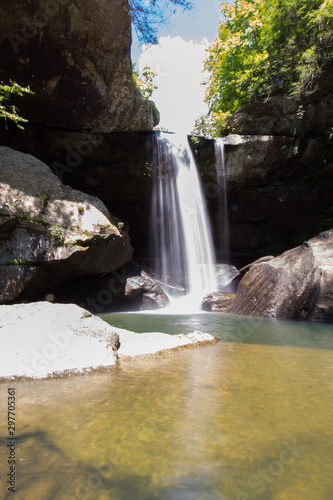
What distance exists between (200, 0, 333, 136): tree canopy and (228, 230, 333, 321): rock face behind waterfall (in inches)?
320

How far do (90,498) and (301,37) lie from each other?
55.8ft

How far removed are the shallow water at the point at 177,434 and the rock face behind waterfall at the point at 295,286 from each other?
477 centimetres

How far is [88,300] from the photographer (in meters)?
10.2

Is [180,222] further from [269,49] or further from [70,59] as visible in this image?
[269,49]

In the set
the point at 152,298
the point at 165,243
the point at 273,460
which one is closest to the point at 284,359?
the point at 273,460

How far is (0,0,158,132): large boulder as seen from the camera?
→ 799cm

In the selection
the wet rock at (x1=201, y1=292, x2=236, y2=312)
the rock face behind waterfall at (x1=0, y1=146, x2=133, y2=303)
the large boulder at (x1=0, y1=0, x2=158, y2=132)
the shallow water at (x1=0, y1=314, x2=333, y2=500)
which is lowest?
the wet rock at (x1=201, y1=292, x2=236, y2=312)

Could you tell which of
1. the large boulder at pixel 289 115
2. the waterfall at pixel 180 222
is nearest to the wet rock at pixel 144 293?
the waterfall at pixel 180 222

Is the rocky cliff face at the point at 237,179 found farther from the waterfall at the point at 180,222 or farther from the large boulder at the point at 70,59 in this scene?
the large boulder at the point at 70,59

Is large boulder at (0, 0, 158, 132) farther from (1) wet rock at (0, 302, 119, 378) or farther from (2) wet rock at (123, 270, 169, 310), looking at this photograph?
(1) wet rock at (0, 302, 119, 378)

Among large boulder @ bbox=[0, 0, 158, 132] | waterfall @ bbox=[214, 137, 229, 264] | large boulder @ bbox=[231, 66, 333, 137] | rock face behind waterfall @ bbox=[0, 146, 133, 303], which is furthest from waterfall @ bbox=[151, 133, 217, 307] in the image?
rock face behind waterfall @ bbox=[0, 146, 133, 303]

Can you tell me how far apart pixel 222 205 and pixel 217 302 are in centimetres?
669

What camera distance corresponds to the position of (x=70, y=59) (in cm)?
869

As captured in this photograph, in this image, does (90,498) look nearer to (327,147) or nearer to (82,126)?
(82,126)
